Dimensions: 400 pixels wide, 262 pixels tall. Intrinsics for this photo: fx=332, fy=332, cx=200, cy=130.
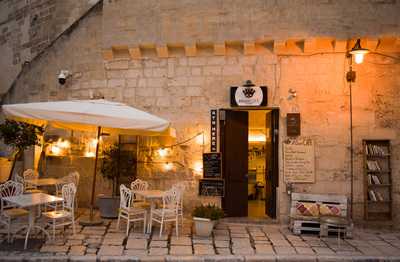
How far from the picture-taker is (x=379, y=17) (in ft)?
23.0

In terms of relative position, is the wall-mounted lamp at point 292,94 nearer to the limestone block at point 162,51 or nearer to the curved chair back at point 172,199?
the limestone block at point 162,51

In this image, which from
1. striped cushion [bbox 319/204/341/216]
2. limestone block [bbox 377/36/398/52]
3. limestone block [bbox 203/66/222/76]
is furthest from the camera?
limestone block [bbox 203/66/222/76]

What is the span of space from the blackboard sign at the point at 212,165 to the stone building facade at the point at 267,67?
280 mm

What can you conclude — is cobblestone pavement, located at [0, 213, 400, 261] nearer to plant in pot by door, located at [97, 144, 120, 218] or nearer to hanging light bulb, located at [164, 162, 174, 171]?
plant in pot by door, located at [97, 144, 120, 218]

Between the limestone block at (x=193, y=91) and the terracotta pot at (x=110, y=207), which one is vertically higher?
the limestone block at (x=193, y=91)

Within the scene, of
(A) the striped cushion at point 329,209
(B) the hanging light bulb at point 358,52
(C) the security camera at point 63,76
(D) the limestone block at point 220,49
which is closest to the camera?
(A) the striped cushion at point 329,209

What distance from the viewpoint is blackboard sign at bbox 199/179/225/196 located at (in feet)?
24.0

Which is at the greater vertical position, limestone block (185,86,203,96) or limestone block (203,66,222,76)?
limestone block (203,66,222,76)

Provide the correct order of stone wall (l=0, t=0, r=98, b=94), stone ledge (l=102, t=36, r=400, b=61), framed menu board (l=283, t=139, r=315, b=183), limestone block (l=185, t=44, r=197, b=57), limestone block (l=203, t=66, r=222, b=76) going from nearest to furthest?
stone ledge (l=102, t=36, r=400, b=61) → framed menu board (l=283, t=139, r=315, b=183) → limestone block (l=185, t=44, r=197, b=57) → limestone block (l=203, t=66, r=222, b=76) → stone wall (l=0, t=0, r=98, b=94)

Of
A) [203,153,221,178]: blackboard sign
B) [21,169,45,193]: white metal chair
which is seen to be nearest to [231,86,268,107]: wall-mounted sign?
[203,153,221,178]: blackboard sign

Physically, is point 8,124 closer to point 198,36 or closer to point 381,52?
point 198,36

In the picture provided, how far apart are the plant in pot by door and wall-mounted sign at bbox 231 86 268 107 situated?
299 cm

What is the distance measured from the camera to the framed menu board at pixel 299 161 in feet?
23.6

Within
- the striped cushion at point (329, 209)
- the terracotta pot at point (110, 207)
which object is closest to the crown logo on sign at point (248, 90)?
the striped cushion at point (329, 209)
